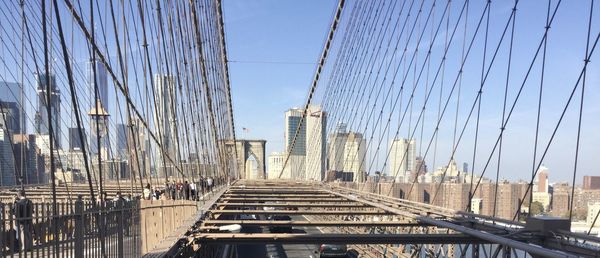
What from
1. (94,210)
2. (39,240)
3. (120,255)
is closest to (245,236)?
(120,255)

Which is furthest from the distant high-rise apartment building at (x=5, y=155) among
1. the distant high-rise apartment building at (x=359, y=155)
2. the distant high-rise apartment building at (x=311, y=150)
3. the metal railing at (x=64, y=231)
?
the distant high-rise apartment building at (x=311, y=150)

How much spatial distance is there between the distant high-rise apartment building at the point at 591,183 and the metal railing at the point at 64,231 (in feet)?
22.3

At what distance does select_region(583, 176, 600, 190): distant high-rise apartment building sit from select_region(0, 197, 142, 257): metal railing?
22.3ft

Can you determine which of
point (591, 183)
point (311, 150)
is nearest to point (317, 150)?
point (311, 150)

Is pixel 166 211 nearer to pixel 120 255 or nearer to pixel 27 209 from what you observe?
pixel 120 255

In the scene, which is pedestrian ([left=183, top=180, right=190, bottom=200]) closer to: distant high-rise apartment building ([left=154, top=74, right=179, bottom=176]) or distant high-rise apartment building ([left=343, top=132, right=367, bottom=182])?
distant high-rise apartment building ([left=154, top=74, right=179, bottom=176])

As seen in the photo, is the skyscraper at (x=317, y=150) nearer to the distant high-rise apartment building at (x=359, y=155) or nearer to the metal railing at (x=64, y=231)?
the distant high-rise apartment building at (x=359, y=155)

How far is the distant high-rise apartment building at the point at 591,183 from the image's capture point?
7.08m

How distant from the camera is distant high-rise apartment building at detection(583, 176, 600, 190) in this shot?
7.08 meters

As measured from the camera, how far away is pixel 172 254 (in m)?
4.90

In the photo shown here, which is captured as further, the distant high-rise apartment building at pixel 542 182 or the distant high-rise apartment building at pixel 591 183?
the distant high-rise apartment building at pixel 542 182

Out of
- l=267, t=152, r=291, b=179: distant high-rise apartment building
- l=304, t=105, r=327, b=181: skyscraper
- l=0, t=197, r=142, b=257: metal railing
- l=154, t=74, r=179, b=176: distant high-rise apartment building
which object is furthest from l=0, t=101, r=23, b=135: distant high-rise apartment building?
l=267, t=152, r=291, b=179: distant high-rise apartment building


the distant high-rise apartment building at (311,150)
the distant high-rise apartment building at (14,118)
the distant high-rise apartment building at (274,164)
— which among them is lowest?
the distant high-rise apartment building at (274,164)

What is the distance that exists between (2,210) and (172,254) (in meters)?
2.10
